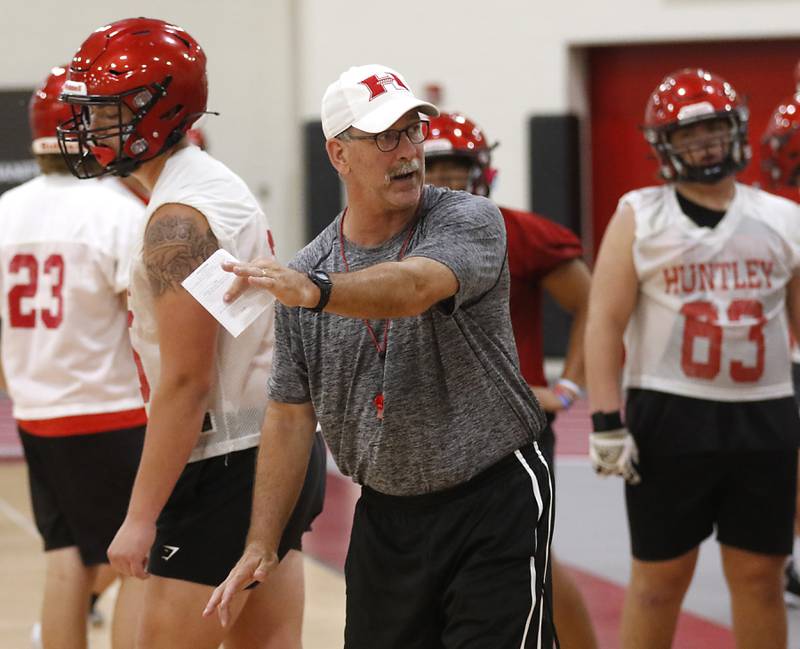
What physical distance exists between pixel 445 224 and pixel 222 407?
814 millimetres

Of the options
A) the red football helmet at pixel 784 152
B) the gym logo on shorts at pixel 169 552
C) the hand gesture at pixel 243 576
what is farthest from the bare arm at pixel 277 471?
the red football helmet at pixel 784 152

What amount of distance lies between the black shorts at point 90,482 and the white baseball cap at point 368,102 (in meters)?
1.71

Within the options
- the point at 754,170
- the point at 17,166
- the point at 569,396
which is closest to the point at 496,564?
the point at 569,396

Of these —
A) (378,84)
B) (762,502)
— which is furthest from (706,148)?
(378,84)

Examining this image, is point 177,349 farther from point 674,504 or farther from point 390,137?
point 674,504

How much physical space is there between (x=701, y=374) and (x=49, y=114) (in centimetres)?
214

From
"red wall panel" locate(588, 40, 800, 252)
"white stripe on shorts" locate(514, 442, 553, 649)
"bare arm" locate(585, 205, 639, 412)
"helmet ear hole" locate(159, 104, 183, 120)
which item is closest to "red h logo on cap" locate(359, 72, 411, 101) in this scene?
"helmet ear hole" locate(159, 104, 183, 120)

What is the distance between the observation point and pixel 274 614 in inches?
139

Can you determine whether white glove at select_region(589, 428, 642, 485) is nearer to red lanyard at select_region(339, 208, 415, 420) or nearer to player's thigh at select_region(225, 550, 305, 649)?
player's thigh at select_region(225, 550, 305, 649)

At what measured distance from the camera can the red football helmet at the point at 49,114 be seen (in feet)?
14.2

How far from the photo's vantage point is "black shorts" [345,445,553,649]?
292 cm

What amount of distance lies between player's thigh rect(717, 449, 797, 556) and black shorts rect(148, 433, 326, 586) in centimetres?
143

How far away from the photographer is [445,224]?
2846mm

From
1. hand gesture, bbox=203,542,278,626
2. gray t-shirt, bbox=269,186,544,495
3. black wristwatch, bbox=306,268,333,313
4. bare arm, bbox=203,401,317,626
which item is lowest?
hand gesture, bbox=203,542,278,626
